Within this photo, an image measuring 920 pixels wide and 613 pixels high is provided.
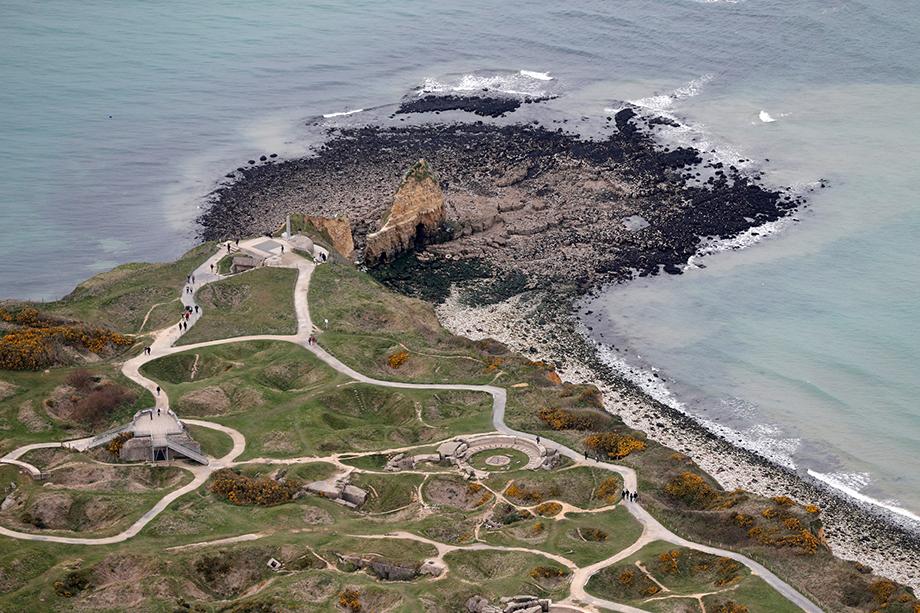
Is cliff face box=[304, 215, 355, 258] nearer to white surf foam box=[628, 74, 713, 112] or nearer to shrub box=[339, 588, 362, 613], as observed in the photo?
shrub box=[339, 588, 362, 613]

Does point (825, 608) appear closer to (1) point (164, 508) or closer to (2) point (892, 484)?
(2) point (892, 484)

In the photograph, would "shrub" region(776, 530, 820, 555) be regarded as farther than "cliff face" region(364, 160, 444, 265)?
No

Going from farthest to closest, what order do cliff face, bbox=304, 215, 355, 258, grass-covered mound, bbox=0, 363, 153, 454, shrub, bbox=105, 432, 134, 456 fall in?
1. cliff face, bbox=304, 215, 355, 258
2. grass-covered mound, bbox=0, 363, 153, 454
3. shrub, bbox=105, 432, 134, 456

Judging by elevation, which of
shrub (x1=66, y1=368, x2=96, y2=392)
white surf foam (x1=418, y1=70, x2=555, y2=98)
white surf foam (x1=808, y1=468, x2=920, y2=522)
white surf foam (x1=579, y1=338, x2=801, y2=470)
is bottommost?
white surf foam (x1=808, y1=468, x2=920, y2=522)

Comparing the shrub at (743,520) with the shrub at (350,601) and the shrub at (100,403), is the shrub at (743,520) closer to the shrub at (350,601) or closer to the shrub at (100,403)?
the shrub at (350,601)

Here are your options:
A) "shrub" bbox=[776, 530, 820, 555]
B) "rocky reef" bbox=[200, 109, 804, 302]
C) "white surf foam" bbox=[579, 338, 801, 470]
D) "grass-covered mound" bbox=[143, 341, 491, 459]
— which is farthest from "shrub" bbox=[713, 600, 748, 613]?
"rocky reef" bbox=[200, 109, 804, 302]

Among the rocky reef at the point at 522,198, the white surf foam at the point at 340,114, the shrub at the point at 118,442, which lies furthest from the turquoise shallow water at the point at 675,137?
the shrub at the point at 118,442

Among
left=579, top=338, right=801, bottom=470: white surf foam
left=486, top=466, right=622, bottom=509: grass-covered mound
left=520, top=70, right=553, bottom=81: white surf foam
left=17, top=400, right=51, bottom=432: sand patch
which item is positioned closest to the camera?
left=486, top=466, right=622, bottom=509: grass-covered mound
